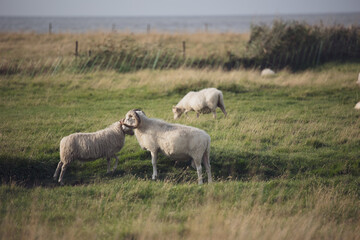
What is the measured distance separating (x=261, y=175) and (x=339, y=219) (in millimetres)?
2661

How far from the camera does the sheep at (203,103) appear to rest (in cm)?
1412

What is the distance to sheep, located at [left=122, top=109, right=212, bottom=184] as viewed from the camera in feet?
29.2

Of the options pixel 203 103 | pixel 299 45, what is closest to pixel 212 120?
pixel 203 103

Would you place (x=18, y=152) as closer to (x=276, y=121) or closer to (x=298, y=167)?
(x=298, y=167)

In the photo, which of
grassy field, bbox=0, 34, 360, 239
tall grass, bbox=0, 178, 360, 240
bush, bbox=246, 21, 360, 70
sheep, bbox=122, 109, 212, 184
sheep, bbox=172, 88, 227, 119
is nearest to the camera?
tall grass, bbox=0, 178, 360, 240

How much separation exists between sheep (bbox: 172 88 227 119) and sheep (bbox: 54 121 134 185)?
15.1 feet

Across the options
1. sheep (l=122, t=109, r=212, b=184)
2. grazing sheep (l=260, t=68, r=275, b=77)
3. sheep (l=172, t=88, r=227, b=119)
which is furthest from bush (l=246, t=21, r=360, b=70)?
sheep (l=122, t=109, r=212, b=184)

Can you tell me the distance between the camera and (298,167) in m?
9.83

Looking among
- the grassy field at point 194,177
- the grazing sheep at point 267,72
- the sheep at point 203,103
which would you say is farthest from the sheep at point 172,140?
the grazing sheep at point 267,72

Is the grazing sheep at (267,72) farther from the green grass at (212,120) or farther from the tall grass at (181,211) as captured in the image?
the tall grass at (181,211)

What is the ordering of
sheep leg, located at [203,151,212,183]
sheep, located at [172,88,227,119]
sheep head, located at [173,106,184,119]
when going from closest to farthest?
sheep leg, located at [203,151,212,183], sheep, located at [172,88,227,119], sheep head, located at [173,106,184,119]

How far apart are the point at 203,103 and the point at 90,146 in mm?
6026

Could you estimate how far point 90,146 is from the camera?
9312mm

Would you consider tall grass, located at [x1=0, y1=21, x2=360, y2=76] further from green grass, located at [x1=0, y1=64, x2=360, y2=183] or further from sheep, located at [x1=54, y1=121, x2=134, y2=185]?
sheep, located at [x1=54, y1=121, x2=134, y2=185]
